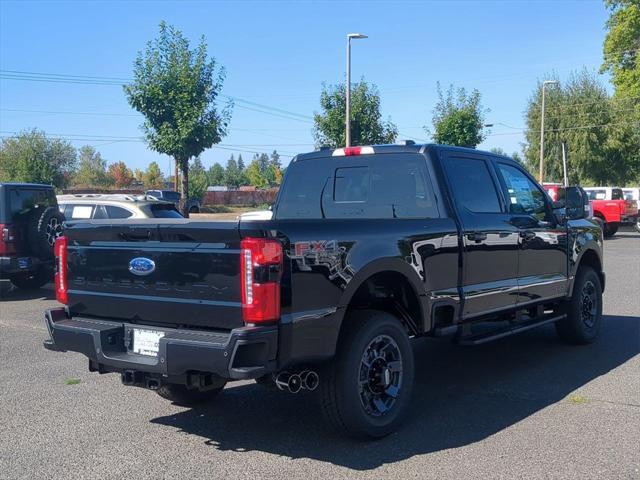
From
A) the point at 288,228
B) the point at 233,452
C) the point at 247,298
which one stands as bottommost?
the point at 233,452

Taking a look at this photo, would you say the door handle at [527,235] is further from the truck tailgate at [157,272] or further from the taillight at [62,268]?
the taillight at [62,268]

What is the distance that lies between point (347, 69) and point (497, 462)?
23430mm

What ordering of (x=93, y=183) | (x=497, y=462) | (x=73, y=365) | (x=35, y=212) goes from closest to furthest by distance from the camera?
(x=497, y=462) < (x=73, y=365) < (x=35, y=212) < (x=93, y=183)

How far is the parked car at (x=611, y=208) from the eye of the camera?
2606 cm

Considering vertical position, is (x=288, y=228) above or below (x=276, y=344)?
above

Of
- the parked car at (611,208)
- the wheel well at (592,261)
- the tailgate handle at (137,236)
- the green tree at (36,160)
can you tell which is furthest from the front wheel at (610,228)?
the green tree at (36,160)

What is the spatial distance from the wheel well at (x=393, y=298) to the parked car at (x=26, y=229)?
7.83 m

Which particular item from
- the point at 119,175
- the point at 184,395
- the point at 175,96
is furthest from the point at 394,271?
the point at 119,175

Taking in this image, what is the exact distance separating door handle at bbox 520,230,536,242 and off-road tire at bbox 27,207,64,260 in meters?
7.87

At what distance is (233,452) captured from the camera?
15.0 ft

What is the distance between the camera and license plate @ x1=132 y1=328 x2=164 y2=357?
4312 mm

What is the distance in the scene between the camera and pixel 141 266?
174 inches

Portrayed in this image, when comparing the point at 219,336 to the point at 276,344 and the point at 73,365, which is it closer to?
the point at 276,344

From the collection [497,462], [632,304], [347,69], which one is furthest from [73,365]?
[347,69]
